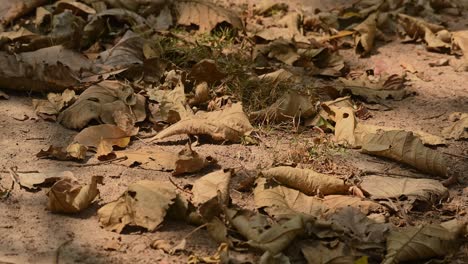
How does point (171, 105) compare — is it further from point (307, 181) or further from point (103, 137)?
point (307, 181)

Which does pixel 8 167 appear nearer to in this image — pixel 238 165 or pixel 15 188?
pixel 15 188

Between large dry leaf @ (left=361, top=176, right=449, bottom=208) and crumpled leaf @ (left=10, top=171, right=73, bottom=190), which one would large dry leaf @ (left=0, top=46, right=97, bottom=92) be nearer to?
crumpled leaf @ (left=10, top=171, right=73, bottom=190)

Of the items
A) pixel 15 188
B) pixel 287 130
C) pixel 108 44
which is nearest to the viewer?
pixel 15 188

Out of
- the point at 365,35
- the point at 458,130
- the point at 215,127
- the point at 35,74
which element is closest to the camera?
the point at 215,127

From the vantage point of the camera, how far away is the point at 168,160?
2.73 m

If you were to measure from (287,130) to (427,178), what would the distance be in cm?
63

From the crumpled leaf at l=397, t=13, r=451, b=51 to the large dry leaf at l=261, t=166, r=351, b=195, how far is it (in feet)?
5.37

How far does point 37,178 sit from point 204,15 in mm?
1750

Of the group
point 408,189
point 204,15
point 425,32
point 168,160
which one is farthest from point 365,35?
point 168,160

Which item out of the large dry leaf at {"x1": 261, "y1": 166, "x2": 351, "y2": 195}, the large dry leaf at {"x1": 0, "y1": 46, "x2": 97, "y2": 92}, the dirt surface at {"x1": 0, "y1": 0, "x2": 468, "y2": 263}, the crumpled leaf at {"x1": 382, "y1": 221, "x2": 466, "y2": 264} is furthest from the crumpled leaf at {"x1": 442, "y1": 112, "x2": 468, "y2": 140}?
the large dry leaf at {"x1": 0, "y1": 46, "x2": 97, "y2": 92}

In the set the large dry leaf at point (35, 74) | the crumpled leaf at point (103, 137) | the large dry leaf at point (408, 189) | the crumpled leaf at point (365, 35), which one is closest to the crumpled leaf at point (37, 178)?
the crumpled leaf at point (103, 137)

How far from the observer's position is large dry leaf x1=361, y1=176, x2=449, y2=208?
2529mm

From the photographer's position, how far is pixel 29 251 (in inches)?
85.7

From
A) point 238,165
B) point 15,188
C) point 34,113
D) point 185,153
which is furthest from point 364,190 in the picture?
point 34,113
